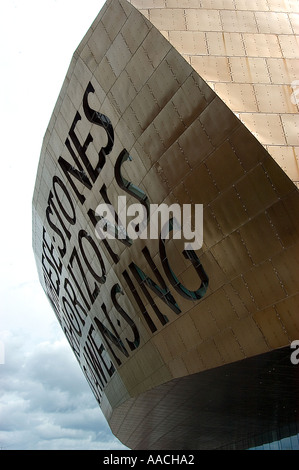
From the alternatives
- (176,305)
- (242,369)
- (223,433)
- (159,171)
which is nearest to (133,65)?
(159,171)

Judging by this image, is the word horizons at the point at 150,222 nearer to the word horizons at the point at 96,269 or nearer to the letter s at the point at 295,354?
the word horizons at the point at 96,269

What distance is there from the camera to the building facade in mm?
9703

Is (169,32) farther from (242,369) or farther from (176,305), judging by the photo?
(242,369)

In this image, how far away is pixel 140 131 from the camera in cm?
1159

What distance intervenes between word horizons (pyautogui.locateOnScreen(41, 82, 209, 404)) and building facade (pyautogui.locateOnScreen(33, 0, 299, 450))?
7 cm

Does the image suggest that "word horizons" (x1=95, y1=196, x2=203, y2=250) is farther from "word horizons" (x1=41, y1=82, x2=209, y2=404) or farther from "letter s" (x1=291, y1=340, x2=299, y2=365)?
"letter s" (x1=291, y1=340, x2=299, y2=365)

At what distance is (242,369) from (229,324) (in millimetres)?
1763

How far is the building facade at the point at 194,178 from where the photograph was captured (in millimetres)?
9703

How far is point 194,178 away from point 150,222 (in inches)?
91.2

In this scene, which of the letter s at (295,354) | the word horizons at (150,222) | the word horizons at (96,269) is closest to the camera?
the letter s at (295,354)

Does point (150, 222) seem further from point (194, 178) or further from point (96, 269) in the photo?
point (96, 269)

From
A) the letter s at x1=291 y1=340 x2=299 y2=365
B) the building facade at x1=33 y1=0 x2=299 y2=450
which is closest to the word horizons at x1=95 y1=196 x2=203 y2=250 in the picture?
the building facade at x1=33 y1=0 x2=299 y2=450

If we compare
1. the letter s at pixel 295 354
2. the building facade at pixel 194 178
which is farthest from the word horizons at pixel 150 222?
the letter s at pixel 295 354

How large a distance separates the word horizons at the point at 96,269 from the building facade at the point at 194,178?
65 millimetres
